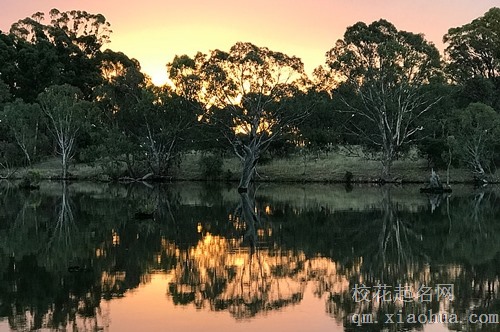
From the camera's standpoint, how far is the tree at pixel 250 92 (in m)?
50.2

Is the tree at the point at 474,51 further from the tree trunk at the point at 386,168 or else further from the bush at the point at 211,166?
the bush at the point at 211,166

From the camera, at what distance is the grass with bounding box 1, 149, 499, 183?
206ft

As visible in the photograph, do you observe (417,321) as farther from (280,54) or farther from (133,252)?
(280,54)

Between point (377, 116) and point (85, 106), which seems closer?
point (377, 116)

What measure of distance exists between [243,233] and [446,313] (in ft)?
42.7

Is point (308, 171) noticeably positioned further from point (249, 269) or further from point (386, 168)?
point (249, 269)

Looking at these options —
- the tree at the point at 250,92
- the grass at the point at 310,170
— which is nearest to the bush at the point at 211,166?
the grass at the point at 310,170

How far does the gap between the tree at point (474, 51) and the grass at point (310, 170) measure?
42.4 feet

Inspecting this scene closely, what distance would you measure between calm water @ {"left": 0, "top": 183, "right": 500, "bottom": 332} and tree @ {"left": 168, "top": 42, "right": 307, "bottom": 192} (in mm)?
18611

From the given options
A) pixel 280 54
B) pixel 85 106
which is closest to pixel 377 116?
pixel 280 54

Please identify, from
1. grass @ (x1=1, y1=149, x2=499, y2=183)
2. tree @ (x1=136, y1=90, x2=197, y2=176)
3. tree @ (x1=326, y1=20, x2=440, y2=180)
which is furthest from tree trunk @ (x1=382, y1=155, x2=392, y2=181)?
tree @ (x1=136, y1=90, x2=197, y2=176)

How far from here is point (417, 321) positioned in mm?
12047

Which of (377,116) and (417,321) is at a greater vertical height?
(377,116)

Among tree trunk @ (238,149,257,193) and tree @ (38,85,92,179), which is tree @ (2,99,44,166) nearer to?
tree @ (38,85,92,179)
